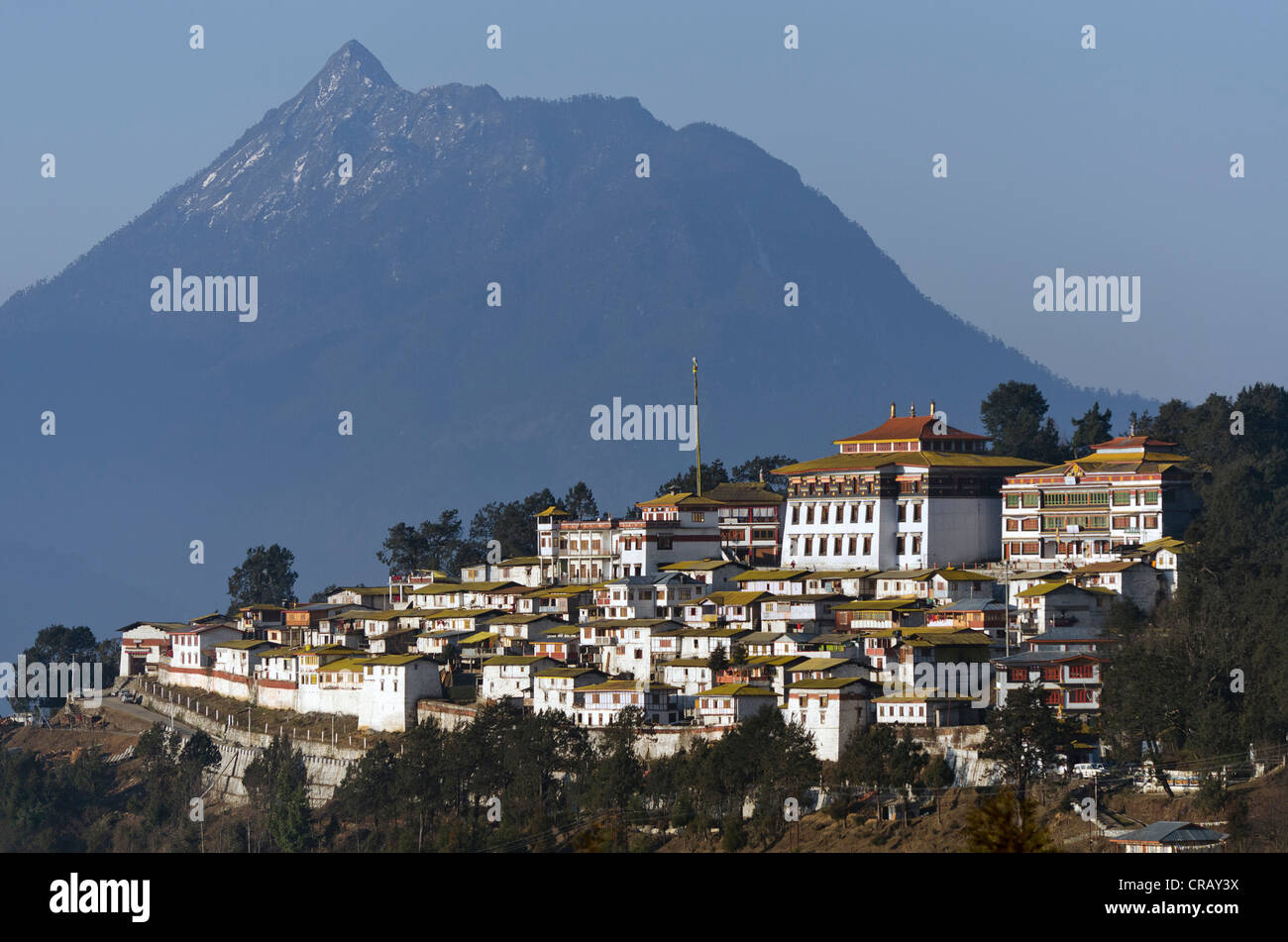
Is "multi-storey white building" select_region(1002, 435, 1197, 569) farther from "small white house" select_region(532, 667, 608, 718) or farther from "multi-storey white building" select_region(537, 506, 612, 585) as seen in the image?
"small white house" select_region(532, 667, 608, 718)

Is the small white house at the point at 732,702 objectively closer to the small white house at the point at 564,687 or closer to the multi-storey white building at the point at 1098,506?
the small white house at the point at 564,687

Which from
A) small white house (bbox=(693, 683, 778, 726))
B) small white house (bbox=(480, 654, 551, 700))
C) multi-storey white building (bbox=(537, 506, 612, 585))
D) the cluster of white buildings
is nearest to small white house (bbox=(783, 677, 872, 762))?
the cluster of white buildings

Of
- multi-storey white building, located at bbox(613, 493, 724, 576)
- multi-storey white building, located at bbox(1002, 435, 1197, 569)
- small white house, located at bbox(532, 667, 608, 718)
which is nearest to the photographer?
small white house, located at bbox(532, 667, 608, 718)

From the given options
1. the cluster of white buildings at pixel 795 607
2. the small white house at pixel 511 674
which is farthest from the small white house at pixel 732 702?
the small white house at pixel 511 674

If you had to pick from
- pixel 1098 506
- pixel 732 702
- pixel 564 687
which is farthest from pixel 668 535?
pixel 732 702

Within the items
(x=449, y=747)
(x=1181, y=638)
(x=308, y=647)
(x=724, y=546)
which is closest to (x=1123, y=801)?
(x=1181, y=638)

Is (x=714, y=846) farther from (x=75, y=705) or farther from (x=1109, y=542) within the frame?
(x=75, y=705)
